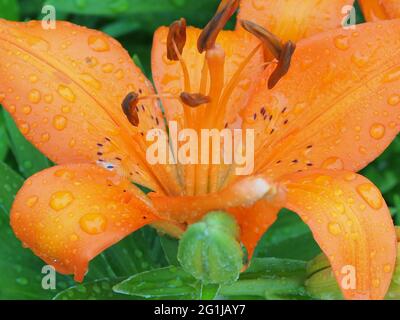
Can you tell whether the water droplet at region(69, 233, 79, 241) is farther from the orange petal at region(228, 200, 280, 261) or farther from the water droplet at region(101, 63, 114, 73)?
the water droplet at region(101, 63, 114, 73)

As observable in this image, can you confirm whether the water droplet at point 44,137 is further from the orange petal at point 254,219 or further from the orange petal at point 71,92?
the orange petal at point 254,219

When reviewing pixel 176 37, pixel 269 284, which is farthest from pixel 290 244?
pixel 176 37

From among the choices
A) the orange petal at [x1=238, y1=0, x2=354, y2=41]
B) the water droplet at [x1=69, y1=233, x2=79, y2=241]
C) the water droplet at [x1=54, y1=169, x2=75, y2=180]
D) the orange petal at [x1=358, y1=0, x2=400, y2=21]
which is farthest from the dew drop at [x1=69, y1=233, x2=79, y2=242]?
the orange petal at [x1=358, y1=0, x2=400, y2=21]

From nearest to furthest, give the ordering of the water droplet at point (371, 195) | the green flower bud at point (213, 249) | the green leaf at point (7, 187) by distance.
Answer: the green flower bud at point (213, 249) < the water droplet at point (371, 195) < the green leaf at point (7, 187)

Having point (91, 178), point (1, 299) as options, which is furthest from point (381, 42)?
point (1, 299)

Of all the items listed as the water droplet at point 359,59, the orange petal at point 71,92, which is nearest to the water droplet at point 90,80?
the orange petal at point 71,92

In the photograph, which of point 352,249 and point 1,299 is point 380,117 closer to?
point 352,249
